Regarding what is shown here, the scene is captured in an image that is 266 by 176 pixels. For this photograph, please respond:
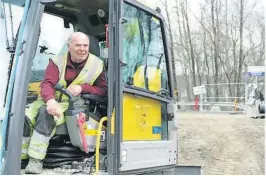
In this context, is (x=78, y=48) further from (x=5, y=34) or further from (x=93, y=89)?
(x=5, y=34)

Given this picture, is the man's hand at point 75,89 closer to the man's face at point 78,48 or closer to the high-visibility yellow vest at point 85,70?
the high-visibility yellow vest at point 85,70

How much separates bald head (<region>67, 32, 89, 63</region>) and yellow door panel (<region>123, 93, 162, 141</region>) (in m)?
0.57

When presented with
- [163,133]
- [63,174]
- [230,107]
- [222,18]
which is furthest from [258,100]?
[222,18]

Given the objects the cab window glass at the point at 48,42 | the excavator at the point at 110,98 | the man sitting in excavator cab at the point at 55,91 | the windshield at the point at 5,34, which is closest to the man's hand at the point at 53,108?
the man sitting in excavator cab at the point at 55,91

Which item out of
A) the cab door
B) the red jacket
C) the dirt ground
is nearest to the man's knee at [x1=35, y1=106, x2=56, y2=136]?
the red jacket

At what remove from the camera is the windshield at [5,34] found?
4.11 m

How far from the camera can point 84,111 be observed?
3.87 m

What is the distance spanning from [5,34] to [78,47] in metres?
0.76

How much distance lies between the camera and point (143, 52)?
433 cm

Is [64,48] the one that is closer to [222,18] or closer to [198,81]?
[222,18]

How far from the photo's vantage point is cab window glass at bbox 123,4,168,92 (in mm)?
3934

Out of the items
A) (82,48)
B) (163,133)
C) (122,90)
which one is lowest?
(163,133)

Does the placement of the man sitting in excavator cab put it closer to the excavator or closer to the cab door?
the excavator

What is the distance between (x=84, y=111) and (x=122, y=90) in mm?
440
